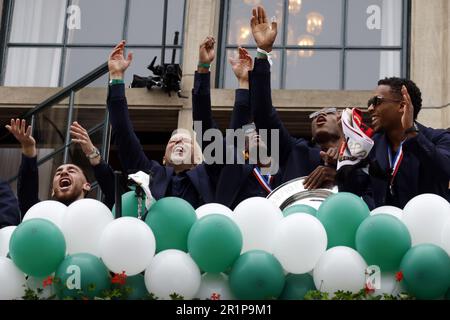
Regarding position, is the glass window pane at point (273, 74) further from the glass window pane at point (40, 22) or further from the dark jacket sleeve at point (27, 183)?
the dark jacket sleeve at point (27, 183)

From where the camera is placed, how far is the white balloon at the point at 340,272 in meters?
7.02

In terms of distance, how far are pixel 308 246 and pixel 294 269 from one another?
0.60ft

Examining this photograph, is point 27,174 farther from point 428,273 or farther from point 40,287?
point 428,273

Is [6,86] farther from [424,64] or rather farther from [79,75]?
[424,64]

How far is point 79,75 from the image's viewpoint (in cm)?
1723

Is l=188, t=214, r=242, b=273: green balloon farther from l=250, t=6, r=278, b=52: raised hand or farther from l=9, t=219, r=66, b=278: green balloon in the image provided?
l=250, t=6, r=278, b=52: raised hand

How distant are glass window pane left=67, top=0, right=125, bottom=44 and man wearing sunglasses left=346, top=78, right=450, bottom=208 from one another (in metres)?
9.14

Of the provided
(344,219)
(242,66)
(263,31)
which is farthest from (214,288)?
(242,66)

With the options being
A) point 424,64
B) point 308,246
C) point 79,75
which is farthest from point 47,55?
point 308,246

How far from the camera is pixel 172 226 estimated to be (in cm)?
748

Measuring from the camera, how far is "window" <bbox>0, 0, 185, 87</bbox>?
17109 millimetres

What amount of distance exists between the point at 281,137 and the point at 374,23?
7.73 m

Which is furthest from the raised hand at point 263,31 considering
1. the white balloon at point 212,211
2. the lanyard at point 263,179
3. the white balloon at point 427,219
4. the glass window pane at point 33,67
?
the glass window pane at point 33,67
